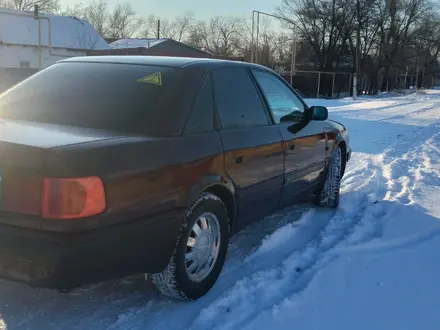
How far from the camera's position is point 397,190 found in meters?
6.69

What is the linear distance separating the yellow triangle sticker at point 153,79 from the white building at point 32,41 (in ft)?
91.9

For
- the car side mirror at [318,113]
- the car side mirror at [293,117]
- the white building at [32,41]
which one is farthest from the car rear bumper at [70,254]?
the white building at [32,41]

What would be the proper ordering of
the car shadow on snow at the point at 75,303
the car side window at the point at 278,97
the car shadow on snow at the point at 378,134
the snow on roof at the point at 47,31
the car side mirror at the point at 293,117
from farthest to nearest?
the snow on roof at the point at 47,31 < the car shadow on snow at the point at 378,134 < the car side mirror at the point at 293,117 < the car side window at the point at 278,97 < the car shadow on snow at the point at 75,303

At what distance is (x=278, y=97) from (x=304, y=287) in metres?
1.90

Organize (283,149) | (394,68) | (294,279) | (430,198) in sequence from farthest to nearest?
(394,68), (430,198), (283,149), (294,279)

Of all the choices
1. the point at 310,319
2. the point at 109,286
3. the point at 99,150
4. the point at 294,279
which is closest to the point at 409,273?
the point at 294,279

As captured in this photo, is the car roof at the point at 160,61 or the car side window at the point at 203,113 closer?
the car side window at the point at 203,113

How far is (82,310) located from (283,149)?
7.11 feet

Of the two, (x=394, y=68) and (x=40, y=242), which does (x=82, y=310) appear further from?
(x=394, y=68)

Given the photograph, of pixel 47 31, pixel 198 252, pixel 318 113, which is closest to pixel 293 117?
pixel 318 113

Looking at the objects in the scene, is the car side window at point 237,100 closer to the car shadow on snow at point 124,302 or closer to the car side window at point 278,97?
the car side window at point 278,97

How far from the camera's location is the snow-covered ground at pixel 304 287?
3.19 meters

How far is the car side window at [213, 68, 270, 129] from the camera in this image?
3.83 meters

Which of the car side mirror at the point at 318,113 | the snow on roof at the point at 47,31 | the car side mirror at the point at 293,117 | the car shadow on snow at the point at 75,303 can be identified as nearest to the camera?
the car shadow on snow at the point at 75,303
